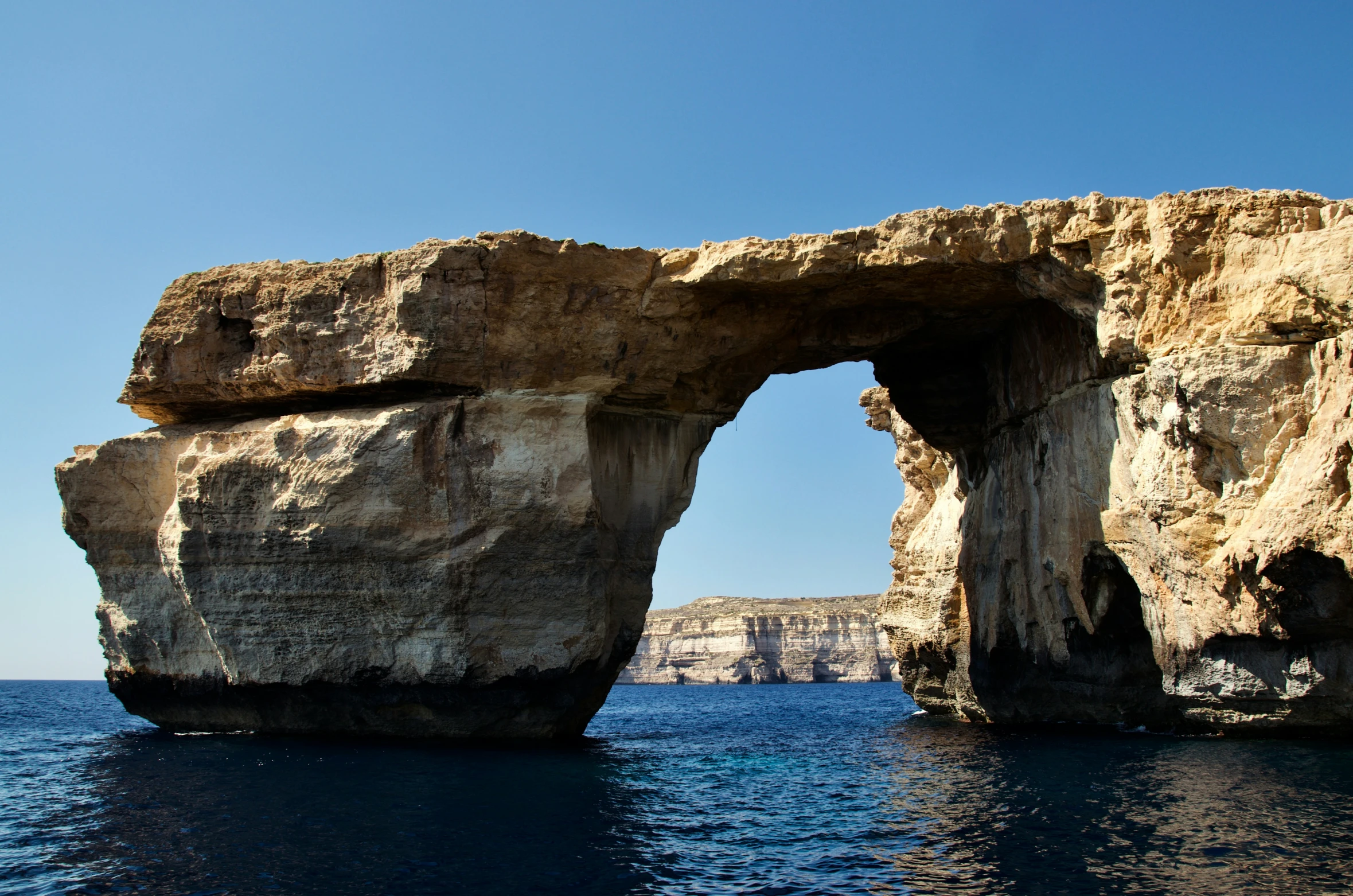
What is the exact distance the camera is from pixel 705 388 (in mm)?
20094

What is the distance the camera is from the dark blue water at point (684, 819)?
28.9 feet

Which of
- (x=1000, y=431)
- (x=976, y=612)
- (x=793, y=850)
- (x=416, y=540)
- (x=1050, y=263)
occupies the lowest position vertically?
(x=793, y=850)

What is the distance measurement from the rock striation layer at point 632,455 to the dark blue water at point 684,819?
149 centimetres

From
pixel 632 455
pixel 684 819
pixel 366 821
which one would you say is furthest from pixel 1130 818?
pixel 632 455

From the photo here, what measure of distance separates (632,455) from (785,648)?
6083 cm

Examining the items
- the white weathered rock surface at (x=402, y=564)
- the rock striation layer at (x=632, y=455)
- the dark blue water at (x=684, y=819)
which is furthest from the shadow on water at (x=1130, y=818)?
the white weathered rock surface at (x=402, y=564)

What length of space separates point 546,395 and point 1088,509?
31.4 ft

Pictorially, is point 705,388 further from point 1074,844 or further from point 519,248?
point 1074,844

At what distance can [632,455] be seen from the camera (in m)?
19.8

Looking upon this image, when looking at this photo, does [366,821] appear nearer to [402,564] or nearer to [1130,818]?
[402,564]

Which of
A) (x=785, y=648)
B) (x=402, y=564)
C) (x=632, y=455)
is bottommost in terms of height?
(x=785, y=648)

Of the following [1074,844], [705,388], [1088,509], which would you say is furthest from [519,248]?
[1074,844]

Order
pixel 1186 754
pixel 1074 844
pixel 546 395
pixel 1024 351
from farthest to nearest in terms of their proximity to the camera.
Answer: pixel 1024 351, pixel 546 395, pixel 1186 754, pixel 1074 844

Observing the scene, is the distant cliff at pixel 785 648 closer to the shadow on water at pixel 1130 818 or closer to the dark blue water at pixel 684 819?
the dark blue water at pixel 684 819
